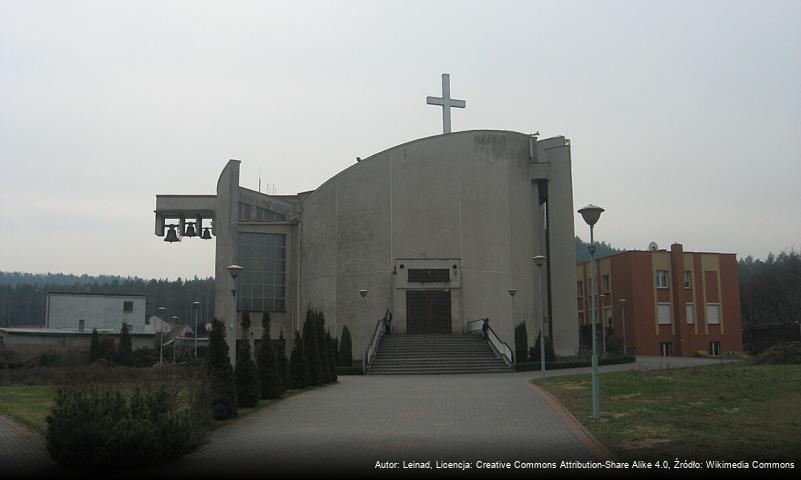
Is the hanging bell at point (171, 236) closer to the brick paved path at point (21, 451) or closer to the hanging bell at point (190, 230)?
the hanging bell at point (190, 230)

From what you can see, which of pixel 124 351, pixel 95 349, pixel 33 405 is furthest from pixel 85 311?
pixel 33 405

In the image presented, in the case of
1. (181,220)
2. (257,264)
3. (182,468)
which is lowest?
(182,468)

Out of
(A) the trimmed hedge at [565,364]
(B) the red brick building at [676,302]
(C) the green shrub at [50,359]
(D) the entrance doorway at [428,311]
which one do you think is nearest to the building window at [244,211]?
(D) the entrance doorway at [428,311]

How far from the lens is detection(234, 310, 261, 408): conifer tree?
16734mm

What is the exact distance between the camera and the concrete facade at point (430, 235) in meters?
41.8

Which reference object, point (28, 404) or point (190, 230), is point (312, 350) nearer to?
point (28, 404)

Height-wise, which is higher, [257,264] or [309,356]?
[257,264]

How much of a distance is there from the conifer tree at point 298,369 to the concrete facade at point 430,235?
17.4 meters

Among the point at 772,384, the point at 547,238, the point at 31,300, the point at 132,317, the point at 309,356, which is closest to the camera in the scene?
the point at 772,384

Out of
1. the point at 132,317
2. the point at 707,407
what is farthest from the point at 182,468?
the point at 132,317

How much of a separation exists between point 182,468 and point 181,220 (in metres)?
40.6

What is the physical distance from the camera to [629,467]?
31.2 ft

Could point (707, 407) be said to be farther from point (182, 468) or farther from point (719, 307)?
point (719, 307)

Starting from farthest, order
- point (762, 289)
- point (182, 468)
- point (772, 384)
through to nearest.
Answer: point (762, 289)
point (772, 384)
point (182, 468)
